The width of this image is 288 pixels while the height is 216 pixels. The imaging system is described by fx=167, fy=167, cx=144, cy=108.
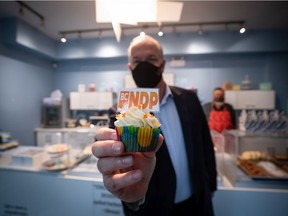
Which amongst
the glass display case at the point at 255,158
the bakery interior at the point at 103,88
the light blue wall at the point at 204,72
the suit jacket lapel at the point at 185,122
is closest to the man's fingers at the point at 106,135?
the bakery interior at the point at 103,88

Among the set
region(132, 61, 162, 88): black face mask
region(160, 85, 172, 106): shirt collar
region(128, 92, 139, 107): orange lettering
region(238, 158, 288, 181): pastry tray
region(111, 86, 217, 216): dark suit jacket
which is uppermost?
region(132, 61, 162, 88): black face mask

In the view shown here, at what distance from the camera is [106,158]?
47 cm

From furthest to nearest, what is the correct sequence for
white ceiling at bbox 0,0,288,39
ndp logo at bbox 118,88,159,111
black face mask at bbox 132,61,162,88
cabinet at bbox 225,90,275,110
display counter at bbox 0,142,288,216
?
1. cabinet at bbox 225,90,275,110
2. white ceiling at bbox 0,0,288,39
3. display counter at bbox 0,142,288,216
4. black face mask at bbox 132,61,162,88
5. ndp logo at bbox 118,88,159,111

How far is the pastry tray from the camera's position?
1.32 meters

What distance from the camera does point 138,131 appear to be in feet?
1.58

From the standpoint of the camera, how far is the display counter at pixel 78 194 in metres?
1.25

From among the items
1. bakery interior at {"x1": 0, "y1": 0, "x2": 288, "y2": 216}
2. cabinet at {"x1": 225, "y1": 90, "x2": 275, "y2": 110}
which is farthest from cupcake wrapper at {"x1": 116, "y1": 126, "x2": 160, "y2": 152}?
cabinet at {"x1": 225, "y1": 90, "x2": 275, "y2": 110}

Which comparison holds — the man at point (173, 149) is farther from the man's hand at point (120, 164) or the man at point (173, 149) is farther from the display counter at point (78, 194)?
the display counter at point (78, 194)

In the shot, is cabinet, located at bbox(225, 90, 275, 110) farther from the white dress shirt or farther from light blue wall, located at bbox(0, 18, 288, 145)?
the white dress shirt

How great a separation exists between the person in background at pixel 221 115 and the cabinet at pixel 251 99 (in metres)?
0.22

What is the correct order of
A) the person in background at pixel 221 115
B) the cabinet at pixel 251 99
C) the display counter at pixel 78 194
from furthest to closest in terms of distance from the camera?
the cabinet at pixel 251 99, the person in background at pixel 221 115, the display counter at pixel 78 194

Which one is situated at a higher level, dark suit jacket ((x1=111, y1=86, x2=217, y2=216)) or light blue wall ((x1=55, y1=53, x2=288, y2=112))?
light blue wall ((x1=55, y1=53, x2=288, y2=112))

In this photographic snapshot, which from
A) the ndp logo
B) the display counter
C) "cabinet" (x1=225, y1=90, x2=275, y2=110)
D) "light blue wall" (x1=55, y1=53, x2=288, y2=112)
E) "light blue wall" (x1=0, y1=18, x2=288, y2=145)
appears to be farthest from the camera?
"light blue wall" (x1=55, y1=53, x2=288, y2=112)

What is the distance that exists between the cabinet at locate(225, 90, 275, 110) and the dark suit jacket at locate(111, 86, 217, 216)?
9.92 feet
